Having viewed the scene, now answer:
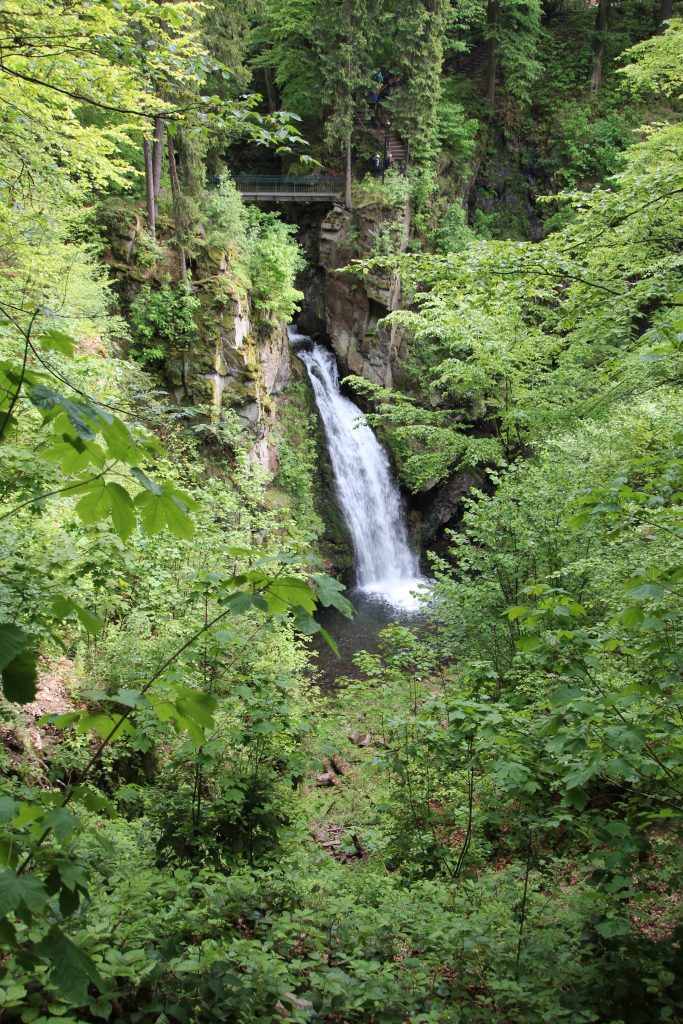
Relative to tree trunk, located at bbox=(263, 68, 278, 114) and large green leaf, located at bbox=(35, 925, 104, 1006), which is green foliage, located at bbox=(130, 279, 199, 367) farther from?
tree trunk, located at bbox=(263, 68, 278, 114)

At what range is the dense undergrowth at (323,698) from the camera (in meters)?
1.81

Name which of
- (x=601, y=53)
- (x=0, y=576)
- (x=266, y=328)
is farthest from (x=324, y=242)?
(x=0, y=576)

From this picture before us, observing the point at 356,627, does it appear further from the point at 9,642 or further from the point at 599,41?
the point at 599,41

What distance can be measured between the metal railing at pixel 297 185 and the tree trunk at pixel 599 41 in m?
13.0

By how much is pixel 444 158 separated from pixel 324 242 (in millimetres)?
6126

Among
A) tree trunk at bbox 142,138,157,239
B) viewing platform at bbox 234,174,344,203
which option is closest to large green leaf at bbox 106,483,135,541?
tree trunk at bbox 142,138,157,239

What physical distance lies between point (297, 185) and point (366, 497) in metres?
10.9

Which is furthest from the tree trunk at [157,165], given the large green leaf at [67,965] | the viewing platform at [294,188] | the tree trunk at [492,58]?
the tree trunk at [492,58]

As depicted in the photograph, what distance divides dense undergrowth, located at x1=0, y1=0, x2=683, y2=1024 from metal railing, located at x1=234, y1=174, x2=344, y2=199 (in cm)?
1143

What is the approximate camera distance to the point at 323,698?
6.30 meters

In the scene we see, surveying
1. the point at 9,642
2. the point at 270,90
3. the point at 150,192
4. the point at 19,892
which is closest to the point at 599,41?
the point at 270,90

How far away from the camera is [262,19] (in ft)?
69.5

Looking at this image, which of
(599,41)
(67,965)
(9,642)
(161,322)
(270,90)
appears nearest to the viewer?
(67,965)

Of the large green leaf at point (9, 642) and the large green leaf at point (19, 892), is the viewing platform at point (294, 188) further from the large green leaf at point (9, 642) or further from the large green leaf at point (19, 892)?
the large green leaf at point (19, 892)
